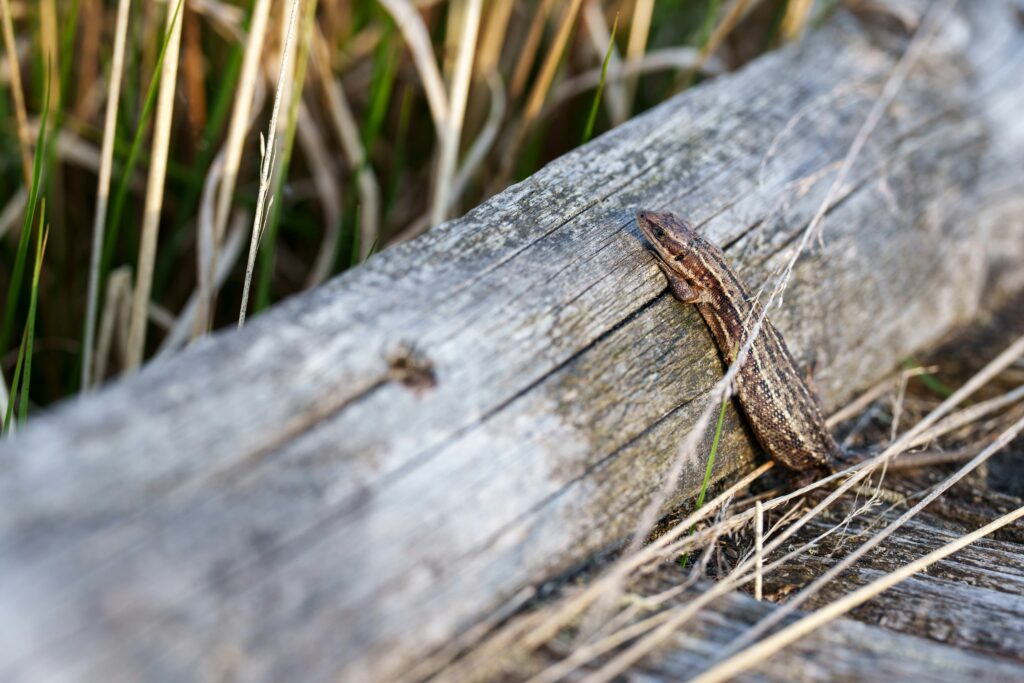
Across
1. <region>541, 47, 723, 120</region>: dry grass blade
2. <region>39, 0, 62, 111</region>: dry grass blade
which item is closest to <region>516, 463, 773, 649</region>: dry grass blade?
<region>541, 47, 723, 120</region>: dry grass blade

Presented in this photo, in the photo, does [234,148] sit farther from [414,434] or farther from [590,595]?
[590,595]

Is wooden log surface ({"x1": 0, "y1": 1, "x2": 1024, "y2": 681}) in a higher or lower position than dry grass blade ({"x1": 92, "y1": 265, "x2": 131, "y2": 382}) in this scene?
lower

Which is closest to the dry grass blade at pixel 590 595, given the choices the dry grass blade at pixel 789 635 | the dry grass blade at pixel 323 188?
the dry grass blade at pixel 789 635

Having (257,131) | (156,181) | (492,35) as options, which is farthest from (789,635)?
(257,131)

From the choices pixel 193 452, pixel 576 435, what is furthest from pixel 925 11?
pixel 193 452

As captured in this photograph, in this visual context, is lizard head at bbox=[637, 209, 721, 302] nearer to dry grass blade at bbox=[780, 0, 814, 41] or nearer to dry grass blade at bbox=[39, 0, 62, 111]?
dry grass blade at bbox=[780, 0, 814, 41]

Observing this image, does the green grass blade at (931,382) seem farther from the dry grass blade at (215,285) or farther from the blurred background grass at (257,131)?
the dry grass blade at (215,285)

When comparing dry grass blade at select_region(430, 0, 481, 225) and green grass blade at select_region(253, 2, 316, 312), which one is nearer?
green grass blade at select_region(253, 2, 316, 312)
